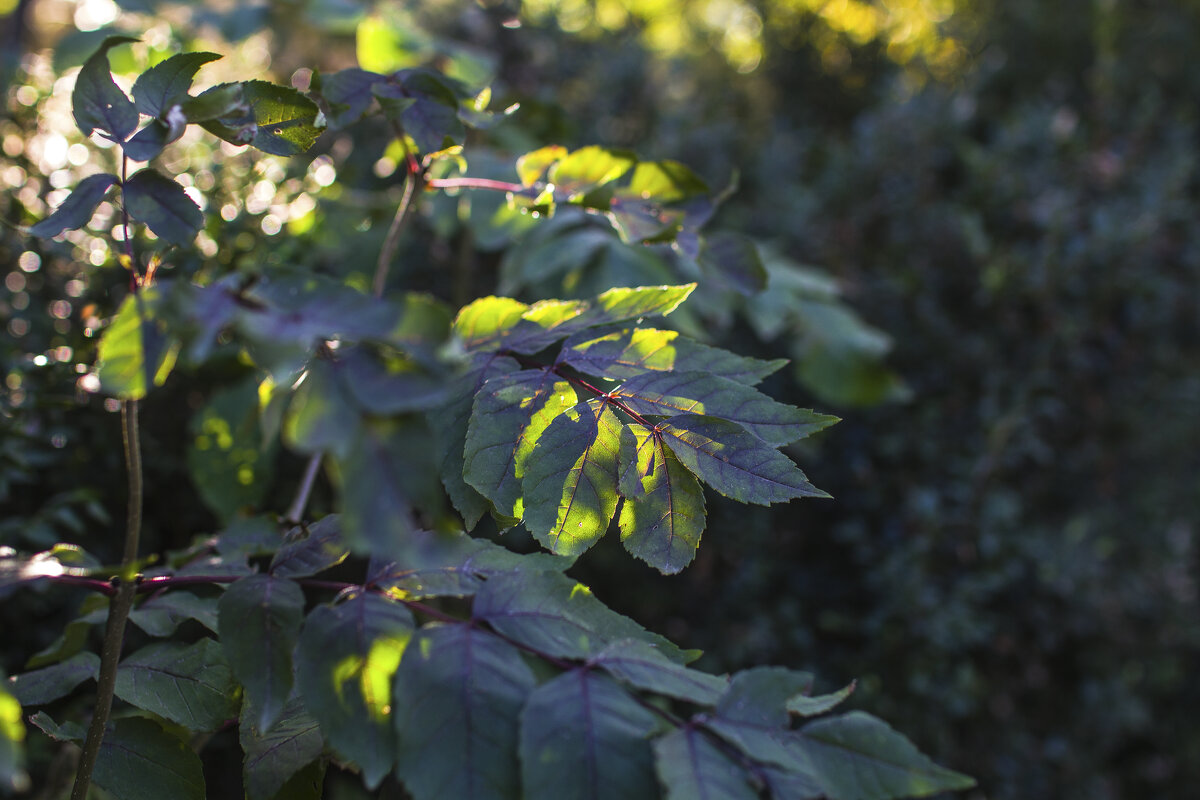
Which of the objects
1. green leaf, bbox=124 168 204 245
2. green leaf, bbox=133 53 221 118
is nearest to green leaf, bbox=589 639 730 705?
green leaf, bbox=124 168 204 245

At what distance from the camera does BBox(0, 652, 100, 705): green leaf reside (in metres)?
0.85

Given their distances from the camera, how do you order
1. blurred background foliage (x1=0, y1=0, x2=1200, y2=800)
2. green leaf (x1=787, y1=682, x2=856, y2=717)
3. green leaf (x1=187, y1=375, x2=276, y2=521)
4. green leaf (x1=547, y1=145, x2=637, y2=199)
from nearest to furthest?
1. green leaf (x1=787, y1=682, x2=856, y2=717)
2. green leaf (x1=547, y1=145, x2=637, y2=199)
3. green leaf (x1=187, y1=375, x2=276, y2=521)
4. blurred background foliage (x1=0, y1=0, x2=1200, y2=800)

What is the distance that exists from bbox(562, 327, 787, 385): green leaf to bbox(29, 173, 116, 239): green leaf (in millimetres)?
501

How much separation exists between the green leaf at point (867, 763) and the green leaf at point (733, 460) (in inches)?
8.4

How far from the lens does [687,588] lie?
9.64ft

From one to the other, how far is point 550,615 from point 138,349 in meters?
0.41

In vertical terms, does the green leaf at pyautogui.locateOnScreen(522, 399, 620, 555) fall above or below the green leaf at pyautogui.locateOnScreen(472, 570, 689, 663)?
above

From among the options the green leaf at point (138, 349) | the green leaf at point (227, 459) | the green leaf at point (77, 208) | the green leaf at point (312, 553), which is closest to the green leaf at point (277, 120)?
the green leaf at point (77, 208)

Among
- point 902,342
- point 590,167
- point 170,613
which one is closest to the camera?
point 170,613

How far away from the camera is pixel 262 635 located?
73cm

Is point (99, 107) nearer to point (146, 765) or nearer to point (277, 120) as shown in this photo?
point (277, 120)

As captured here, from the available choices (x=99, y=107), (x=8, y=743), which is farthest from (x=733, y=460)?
(x=99, y=107)

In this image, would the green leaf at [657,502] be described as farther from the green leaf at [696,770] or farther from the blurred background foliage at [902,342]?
the blurred background foliage at [902,342]

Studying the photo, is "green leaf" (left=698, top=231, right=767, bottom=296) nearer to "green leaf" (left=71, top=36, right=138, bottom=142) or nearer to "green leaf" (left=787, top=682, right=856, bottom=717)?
"green leaf" (left=787, top=682, right=856, bottom=717)
